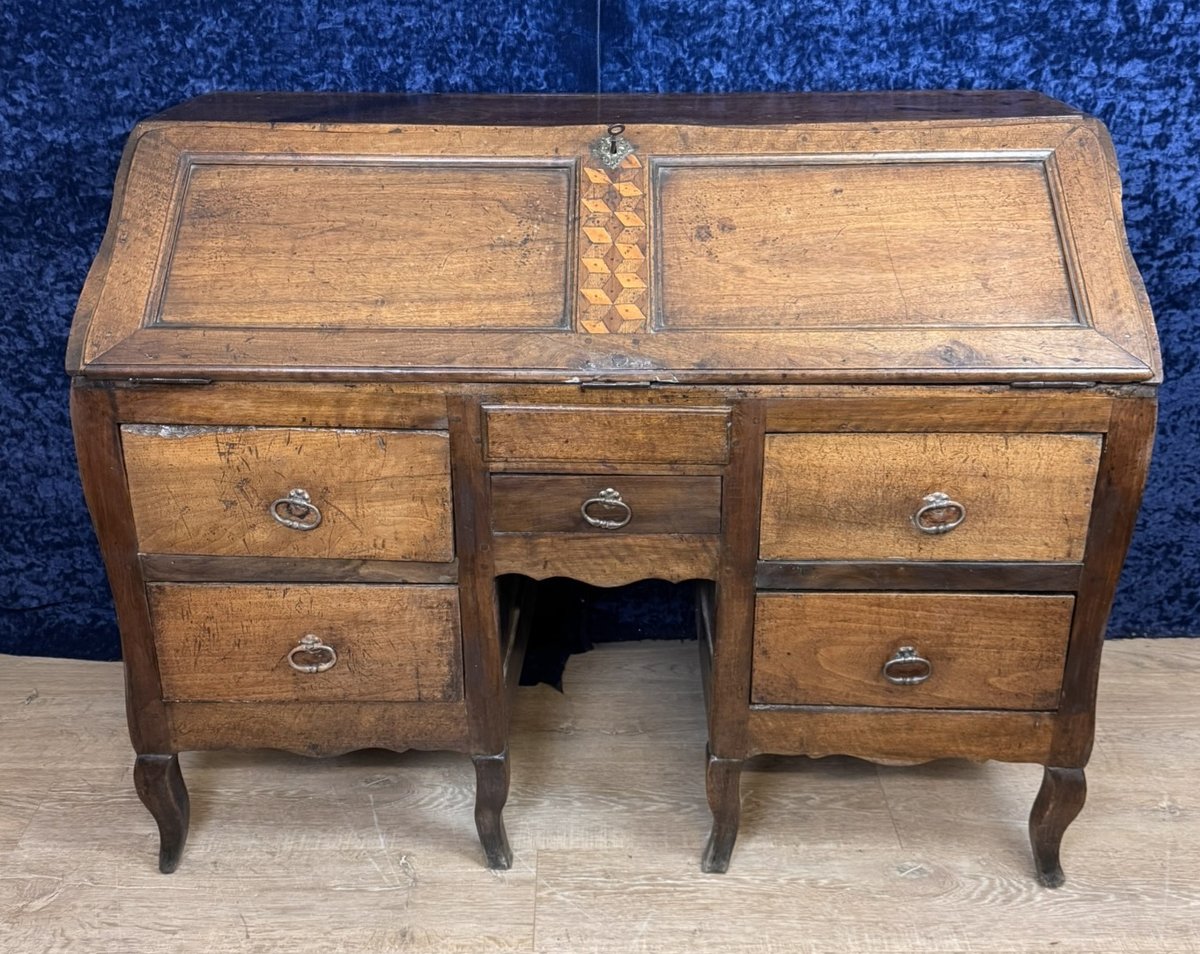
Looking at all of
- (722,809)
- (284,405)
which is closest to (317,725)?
(284,405)

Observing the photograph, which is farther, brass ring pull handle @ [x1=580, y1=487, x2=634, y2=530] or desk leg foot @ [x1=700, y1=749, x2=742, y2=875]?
desk leg foot @ [x1=700, y1=749, x2=742, y2=875]

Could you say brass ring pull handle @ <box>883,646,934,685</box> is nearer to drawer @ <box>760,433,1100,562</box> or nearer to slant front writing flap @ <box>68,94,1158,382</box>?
drawer @ <box>760,433,1100,562</box>

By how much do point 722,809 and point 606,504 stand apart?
0.59 m

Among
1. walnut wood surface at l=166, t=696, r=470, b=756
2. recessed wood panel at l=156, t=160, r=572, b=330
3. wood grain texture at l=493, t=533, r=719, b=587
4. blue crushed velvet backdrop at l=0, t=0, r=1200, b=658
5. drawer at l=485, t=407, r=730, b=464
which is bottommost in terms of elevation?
walnut wood surface at l=166, t=696, r=470, b=756

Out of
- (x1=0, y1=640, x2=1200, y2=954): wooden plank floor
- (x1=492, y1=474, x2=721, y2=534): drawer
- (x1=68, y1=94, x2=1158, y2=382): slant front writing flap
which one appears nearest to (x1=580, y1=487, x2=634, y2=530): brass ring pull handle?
(x1=492, y1=474, x2=721, y2=534): drawer

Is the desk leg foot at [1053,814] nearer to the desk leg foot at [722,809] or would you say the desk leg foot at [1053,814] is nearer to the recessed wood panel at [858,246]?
the desk leg foot at [722,809]

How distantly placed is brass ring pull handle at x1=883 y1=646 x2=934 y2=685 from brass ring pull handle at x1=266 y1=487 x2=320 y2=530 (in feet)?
2.92

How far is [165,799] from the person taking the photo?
1.90 metres

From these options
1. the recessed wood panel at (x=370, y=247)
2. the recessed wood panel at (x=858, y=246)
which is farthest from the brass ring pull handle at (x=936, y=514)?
the recessed wood panel at (x=370, y=247)

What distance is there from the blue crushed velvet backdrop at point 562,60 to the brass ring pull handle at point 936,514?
3.00 feet

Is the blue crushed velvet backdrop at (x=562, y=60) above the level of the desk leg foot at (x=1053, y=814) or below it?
above

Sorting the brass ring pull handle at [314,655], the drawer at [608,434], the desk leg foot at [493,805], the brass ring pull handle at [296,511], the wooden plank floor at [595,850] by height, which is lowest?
the wooden plank floor at [595,850]

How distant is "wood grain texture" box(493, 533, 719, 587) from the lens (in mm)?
1684

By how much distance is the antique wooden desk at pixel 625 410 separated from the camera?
159cm
